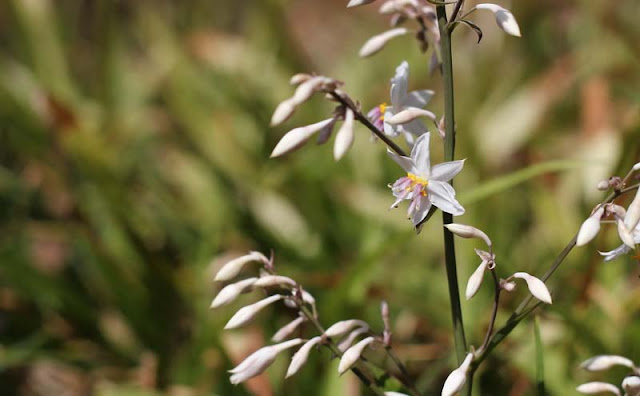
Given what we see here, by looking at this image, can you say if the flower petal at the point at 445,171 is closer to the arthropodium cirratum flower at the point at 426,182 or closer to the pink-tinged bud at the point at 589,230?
the arthropodium cirratum flower at the point at 426,182

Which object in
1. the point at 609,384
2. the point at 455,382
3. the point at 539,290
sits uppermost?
the point at 539,290

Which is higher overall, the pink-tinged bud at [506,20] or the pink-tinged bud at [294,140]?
the pink-tinged bud at [506,20]

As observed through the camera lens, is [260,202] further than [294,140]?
Yes

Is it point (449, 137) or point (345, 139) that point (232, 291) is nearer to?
point (345, 139)

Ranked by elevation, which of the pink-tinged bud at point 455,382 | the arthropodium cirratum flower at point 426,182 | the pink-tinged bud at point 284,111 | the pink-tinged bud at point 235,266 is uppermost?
the pink-tinged bud at point 284,111

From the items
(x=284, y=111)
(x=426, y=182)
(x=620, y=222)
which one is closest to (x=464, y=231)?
(x=426, y=182)

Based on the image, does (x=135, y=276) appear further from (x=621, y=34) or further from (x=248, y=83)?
(x=621, y=34)

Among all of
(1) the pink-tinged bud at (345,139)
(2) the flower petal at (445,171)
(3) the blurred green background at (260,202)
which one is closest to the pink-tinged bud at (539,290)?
(2) the flower petal at (445,171)
